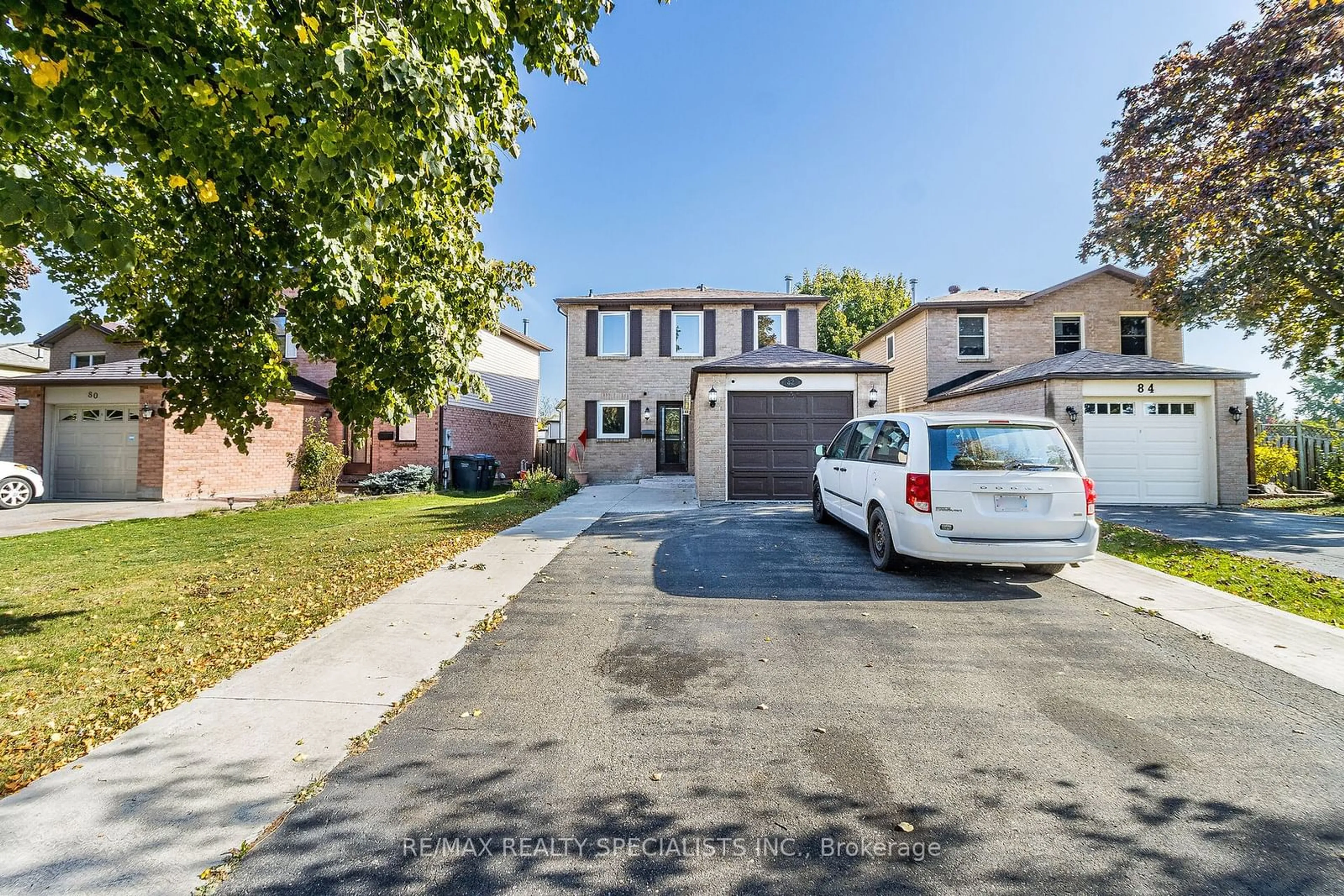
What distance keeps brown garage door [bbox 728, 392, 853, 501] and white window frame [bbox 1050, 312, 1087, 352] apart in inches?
395

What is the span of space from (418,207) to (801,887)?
181 inches

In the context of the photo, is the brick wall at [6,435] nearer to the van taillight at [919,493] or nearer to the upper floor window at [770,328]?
the upper floor window at [770,328]

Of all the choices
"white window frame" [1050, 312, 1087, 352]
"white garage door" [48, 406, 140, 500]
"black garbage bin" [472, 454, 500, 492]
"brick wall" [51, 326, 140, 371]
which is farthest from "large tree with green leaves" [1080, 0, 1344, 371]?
"brick wall" [51, 326, 140, 371]

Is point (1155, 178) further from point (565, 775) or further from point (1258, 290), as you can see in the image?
point (565, 775)

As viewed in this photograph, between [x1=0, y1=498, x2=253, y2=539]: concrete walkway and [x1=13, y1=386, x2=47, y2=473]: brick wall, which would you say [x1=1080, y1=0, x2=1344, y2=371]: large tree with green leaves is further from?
[x1=13, y1=386, x2=47, y2=473]: brick wall

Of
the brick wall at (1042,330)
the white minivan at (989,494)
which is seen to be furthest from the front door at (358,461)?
the brick wall at (1042,330)

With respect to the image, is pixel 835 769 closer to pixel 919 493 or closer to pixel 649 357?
pixel 919 493

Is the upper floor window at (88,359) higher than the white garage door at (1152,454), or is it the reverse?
the upper floor window at (88,359)

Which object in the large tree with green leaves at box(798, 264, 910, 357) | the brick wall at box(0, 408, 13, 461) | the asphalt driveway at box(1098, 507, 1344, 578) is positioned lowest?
the asphalt driveway at box(1098, 507, 1344, 578)

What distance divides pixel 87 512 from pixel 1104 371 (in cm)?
2251

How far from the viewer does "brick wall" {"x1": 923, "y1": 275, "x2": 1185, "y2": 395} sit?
17391 mm

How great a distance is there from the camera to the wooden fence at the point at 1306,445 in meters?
14.4

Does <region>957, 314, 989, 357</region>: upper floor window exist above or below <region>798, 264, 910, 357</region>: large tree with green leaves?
below

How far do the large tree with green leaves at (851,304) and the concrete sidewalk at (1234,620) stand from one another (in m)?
25.0
